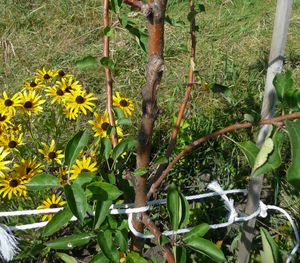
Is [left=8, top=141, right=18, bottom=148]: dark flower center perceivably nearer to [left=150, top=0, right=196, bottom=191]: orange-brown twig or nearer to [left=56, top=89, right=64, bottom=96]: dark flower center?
[left=56, top=89, right=64, bottom=96]: dark flower center

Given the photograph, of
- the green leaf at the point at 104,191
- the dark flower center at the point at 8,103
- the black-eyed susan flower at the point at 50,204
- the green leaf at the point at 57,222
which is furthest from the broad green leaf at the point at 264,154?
the dark flower center at the point at 8,103

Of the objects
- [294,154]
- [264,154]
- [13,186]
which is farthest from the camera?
[13,186]

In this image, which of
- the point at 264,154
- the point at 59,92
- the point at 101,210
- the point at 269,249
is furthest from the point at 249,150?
the point at 59,92

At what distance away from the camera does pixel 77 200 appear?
36.4 inches

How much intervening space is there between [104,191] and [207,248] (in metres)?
0.22

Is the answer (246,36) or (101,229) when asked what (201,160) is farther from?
(246,36)

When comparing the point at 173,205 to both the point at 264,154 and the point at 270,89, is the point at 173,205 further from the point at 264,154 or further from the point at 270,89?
the point at 270,89

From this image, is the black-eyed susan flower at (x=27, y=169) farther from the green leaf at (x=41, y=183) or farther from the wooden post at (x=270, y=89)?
the wooden post at (x=270, y=89)

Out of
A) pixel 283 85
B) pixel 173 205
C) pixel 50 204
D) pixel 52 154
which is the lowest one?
pixel 50 204

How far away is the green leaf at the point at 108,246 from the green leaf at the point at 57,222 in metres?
0.07

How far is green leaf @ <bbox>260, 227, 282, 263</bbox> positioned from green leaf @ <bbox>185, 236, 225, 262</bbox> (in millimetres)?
269

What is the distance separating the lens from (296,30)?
9.43 ft

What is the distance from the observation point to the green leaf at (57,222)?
98 centimetres

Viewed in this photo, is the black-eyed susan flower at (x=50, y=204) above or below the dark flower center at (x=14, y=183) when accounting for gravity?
below
